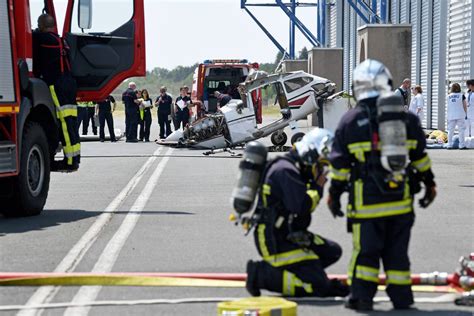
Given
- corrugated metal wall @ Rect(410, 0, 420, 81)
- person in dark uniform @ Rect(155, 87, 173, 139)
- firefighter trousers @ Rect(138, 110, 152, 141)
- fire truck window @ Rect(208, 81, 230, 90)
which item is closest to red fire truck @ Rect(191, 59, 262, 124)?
fire truck window @ Rect(208, 81, 230, 90)

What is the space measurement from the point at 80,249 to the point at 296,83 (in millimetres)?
15231

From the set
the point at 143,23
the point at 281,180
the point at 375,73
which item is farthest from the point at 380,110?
the point at 143,23

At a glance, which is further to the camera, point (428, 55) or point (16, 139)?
point (428, 55)

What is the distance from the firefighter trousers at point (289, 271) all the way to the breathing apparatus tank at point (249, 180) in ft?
0.80

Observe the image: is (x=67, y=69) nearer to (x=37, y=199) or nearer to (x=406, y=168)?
(x=37, y=199)

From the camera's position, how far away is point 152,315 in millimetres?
7941

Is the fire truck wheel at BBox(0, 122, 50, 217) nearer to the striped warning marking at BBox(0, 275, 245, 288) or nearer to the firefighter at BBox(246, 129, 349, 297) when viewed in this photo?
the striped warning marking at BBox(0, 275, 245, 288)

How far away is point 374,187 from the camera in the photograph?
8.02 meters

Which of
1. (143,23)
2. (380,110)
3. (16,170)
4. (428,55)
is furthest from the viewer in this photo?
(428,55)

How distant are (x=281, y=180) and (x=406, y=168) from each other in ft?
2.73

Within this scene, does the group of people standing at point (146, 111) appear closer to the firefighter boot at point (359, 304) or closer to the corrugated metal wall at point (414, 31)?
the corrugated metal wall at point (414, 31)

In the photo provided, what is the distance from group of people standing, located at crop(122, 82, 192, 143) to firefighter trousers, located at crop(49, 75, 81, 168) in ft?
58.8

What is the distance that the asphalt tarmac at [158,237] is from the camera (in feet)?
28.1

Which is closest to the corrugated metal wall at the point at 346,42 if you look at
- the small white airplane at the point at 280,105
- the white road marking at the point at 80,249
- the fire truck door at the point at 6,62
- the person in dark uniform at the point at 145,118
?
the person in dark uniform at the point at 145,118
